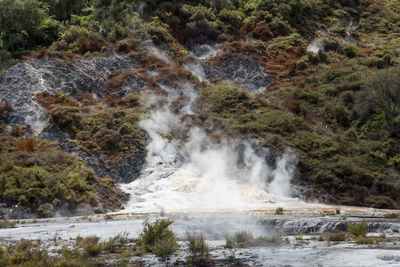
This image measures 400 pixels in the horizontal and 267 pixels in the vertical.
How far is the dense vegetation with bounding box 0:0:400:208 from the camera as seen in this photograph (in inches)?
1325

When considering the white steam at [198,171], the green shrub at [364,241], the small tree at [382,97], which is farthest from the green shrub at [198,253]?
the small tree at [382,97]

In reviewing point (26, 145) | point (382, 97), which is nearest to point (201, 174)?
point (26, 145)

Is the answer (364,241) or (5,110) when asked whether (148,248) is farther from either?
(5,110)

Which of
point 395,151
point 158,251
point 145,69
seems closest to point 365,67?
point 395,151

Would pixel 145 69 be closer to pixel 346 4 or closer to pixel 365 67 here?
pixel 365 67

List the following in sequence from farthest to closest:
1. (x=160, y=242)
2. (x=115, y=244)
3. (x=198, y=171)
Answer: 1. (x=198, y=171)
2. (x=115, y=244)
3. (x=160, y=242)

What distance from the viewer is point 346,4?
70.4 m

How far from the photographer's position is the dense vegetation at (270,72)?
33656 mm

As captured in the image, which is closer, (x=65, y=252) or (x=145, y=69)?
(x=65, y=252)

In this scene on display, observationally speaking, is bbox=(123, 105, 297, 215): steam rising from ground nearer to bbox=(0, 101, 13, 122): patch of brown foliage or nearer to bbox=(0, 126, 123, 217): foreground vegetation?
bbox=(0, 126, 123, 217): foreground vegetation

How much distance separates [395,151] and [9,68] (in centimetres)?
3520

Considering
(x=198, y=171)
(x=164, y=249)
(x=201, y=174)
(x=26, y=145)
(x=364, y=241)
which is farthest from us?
(x=198, y=171)

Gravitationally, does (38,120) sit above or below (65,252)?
above

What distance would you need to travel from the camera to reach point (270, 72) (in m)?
48.7
